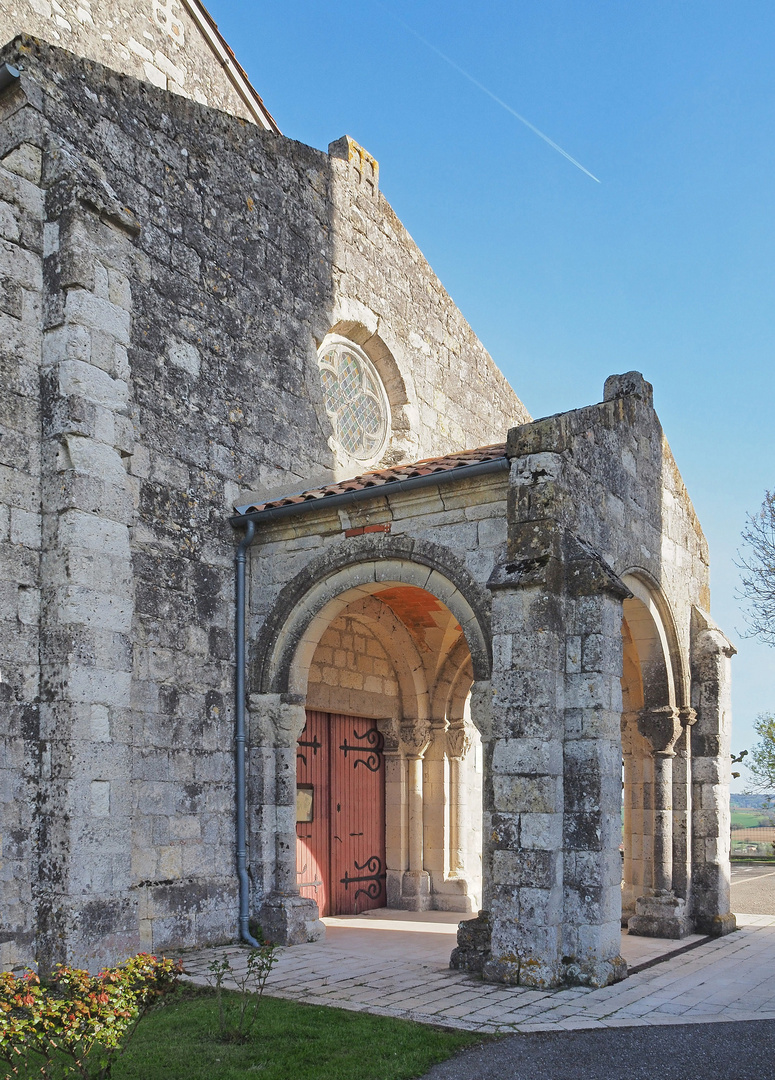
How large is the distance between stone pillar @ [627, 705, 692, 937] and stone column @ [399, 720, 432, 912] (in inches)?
93.2

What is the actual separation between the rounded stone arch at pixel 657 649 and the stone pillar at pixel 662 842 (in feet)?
0.57

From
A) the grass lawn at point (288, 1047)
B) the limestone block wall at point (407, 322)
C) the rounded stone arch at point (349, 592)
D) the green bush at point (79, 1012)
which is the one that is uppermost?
the limestone block wall at point (407, 322)

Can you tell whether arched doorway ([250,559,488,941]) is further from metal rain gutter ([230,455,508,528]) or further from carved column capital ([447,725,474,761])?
metal rain gutter ([230,455,508,528])

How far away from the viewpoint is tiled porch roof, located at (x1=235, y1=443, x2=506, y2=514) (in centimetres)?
731

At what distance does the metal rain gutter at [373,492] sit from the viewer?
714 centimetres

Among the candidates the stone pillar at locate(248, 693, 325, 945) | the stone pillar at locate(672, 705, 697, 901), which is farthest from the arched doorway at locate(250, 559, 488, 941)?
the stone pillar at locate(672, 705, 697, 901)

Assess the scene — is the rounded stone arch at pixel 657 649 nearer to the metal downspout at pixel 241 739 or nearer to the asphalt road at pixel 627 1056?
the metal downspout at pixel 241 739

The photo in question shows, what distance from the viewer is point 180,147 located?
816 centimetres

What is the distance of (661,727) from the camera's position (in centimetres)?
916

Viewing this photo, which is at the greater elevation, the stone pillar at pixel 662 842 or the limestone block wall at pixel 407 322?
the limestone block wall at pixel 407 322

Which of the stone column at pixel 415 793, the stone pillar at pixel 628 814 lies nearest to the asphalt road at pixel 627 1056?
the stone pillar at pixel 628 814

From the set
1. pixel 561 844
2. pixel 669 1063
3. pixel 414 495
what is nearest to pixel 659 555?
pixel 414 495

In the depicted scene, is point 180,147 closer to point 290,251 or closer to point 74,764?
point 290,251

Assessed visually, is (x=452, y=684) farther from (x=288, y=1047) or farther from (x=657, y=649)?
(x=288, y=1047)
